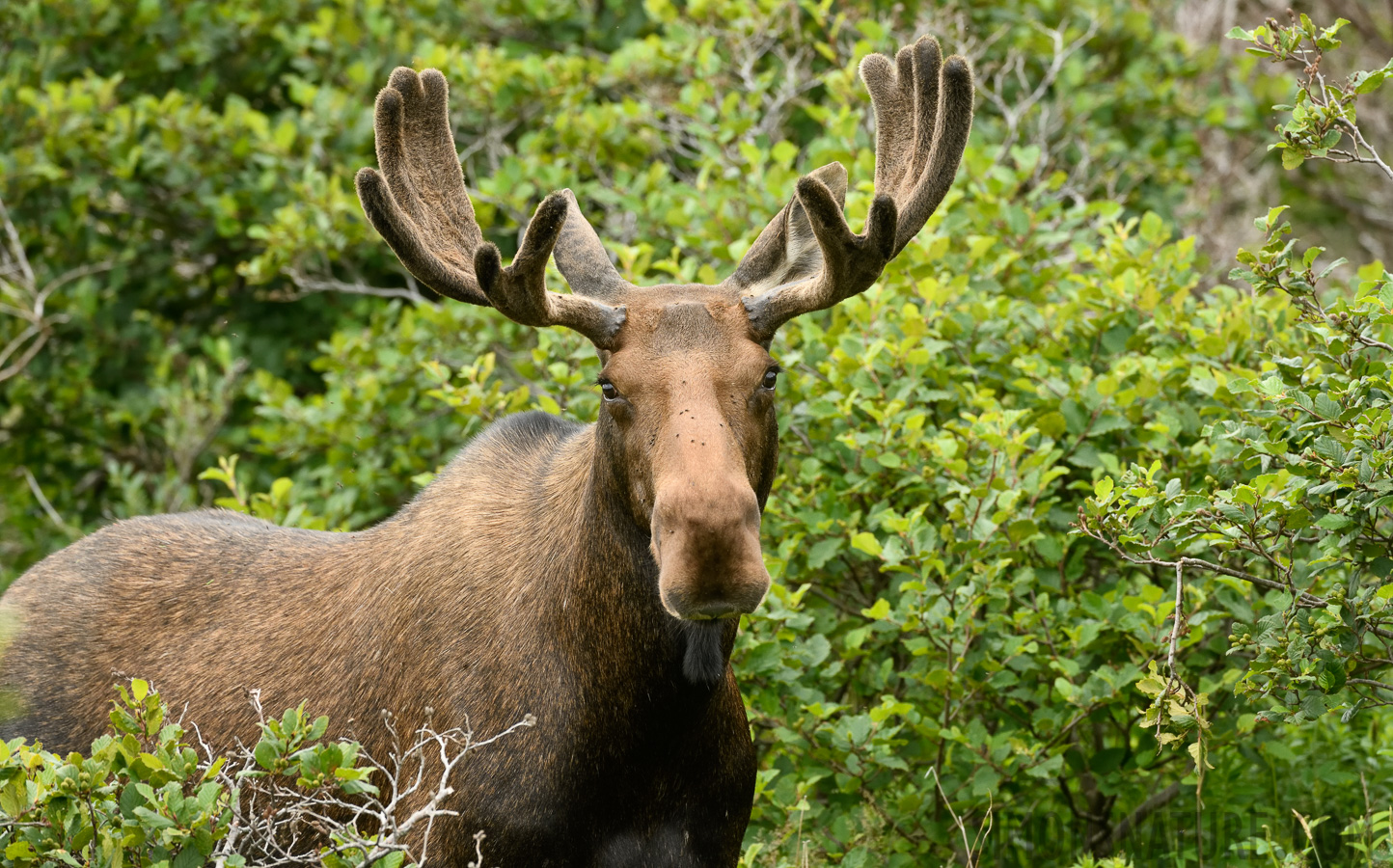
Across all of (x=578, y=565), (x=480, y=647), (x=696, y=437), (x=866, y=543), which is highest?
(x=696, y=437)

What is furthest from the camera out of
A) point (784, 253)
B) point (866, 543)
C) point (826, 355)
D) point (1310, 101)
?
point (826, 355)

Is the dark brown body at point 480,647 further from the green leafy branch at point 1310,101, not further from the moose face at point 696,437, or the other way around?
the green leafy branch at point 1310,101

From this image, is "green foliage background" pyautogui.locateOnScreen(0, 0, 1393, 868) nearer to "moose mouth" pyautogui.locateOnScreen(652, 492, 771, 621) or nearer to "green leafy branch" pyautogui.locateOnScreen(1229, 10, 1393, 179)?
"green leafy branch" pyautogui.locateOnScreen(1229, 10, 1393, 179)

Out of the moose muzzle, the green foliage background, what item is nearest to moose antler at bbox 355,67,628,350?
the moose muzzle

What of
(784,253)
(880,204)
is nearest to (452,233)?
(784,253)

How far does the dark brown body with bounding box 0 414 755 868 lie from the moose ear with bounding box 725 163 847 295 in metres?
0.63

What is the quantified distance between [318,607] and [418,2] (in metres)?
5.02

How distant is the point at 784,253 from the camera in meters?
3.95

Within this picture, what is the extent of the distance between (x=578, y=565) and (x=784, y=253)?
101 cm

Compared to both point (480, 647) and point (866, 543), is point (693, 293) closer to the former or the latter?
point (480, 647)

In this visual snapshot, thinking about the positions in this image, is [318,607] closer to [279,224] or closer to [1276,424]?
[1276,424]

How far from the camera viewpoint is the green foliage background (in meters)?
4.61

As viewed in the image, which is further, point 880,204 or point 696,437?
point 880,204

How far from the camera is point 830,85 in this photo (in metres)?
6.62
